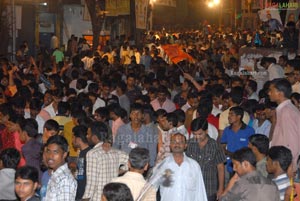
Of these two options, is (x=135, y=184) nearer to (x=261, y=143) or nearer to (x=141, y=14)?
(x=261, y=143)

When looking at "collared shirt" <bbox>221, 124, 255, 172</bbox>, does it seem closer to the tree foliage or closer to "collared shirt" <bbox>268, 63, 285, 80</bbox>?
"collared shirt" <bbox>268, 63, 285, 80</bbox>

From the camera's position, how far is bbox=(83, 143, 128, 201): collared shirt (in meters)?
7.17

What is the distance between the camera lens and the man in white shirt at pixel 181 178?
23.2ft

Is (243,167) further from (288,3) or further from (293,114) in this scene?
(288,3)

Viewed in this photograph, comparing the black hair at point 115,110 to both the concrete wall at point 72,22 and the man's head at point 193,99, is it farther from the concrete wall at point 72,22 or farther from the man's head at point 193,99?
the concrete wall at point 72,22

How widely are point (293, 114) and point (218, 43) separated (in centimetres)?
1817

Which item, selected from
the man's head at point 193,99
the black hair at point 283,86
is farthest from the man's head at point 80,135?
the man's head at point 193,99

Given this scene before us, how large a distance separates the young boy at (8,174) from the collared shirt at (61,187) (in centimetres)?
96

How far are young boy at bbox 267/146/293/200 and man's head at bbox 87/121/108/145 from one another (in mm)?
2065

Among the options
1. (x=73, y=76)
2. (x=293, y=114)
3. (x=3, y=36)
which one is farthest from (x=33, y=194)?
(x=3, y=36)

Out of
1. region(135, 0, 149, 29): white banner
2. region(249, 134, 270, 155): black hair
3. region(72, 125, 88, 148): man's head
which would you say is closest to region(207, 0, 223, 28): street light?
region(135, 0, 149, 29): white banner

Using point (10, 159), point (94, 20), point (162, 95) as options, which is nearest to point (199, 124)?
point (10, 159)

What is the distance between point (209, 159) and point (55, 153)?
7.54 feet

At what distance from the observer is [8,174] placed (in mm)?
7004
